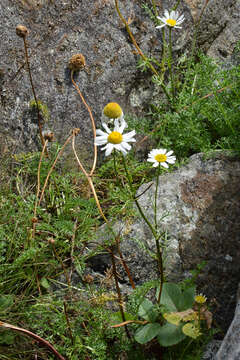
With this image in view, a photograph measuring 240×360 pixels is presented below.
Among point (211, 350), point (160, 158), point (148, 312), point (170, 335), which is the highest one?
point (160, 158)

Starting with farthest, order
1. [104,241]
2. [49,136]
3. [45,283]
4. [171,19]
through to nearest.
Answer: [171,19] → [49,136] → [45,283] → [104,241]

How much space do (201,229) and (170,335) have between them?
72cm

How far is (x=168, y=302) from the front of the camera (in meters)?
2.04

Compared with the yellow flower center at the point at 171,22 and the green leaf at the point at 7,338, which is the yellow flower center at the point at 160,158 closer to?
the green leaf at the point at 7,338

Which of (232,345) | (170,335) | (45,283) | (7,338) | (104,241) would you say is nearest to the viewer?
(232,345)

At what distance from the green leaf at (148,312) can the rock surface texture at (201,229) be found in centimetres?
31

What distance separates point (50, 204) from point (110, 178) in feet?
1.65

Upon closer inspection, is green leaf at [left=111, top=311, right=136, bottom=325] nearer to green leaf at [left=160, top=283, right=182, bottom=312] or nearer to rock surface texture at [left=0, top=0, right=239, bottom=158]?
green leaf at [left=160, top=283, right=182, bottom=312]

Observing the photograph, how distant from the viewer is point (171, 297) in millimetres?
2049

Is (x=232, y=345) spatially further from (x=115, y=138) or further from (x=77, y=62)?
(x=77, y=62)

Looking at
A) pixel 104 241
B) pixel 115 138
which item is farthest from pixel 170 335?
pixel 115 138

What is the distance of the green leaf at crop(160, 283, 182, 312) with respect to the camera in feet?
6.65

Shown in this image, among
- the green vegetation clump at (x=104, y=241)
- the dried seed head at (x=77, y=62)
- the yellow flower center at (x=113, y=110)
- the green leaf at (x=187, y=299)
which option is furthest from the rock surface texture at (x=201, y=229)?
the dried seed head at (x=77, y=62)

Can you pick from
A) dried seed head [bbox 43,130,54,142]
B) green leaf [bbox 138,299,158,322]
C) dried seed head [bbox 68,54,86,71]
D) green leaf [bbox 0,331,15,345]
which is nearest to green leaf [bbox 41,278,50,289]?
green leaf [bbox 0,331,15,345]
